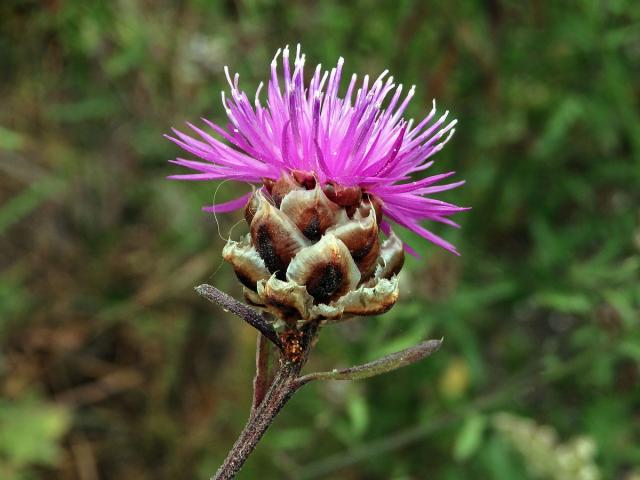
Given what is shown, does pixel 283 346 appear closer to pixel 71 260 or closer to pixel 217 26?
pixel 217 26

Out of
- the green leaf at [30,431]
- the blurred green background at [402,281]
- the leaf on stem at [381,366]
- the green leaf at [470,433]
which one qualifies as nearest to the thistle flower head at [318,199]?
the leaf on stem at [381,366]

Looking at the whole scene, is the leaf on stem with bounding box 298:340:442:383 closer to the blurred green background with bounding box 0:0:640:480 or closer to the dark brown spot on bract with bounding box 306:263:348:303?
the dark brown spot on bract with bounding box 306:263:348:303

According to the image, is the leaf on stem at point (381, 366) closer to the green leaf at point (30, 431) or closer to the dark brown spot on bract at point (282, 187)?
the dark brown spot on bract at point (282, 187)

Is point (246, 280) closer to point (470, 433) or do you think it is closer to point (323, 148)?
point (323, 148)

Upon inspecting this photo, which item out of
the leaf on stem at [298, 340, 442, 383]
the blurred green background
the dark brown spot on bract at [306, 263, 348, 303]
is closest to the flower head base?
the dark brown spot on bract at [306, 263, 348, 303]

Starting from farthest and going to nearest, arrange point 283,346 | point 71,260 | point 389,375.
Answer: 1. point 71,260
2. point 389,375
3. point 283,346

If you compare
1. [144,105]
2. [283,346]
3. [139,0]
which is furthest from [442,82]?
[283,346]
